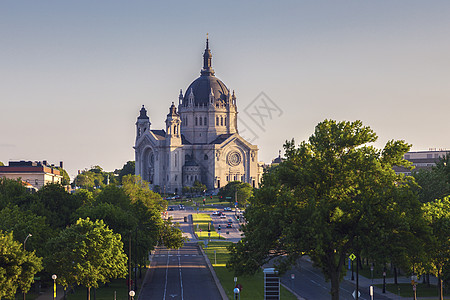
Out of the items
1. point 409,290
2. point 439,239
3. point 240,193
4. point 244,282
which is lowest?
point 409,290

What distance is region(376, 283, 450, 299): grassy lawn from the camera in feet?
→ 218

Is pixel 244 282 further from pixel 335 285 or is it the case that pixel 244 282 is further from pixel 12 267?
pixel 12 267

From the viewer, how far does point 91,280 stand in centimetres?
5819

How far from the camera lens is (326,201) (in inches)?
2020

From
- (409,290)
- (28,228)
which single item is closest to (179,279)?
(28,228)

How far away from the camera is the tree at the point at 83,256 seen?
189 feet

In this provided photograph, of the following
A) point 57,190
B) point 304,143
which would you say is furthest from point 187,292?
point 57,190

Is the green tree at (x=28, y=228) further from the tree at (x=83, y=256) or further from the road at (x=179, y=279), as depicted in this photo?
the road at (x=179, y=279)

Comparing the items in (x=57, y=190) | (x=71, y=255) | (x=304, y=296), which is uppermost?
(x=57, y=190)

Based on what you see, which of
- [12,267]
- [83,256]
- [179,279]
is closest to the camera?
[12,267]

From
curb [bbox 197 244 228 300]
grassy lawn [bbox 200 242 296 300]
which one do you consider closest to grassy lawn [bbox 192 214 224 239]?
curb [bbox 197 244 228 300]

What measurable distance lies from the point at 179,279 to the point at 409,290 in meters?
22.4

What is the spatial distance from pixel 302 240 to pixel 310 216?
1.65 m

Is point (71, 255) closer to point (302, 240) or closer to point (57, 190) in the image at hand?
point (302, 240)
